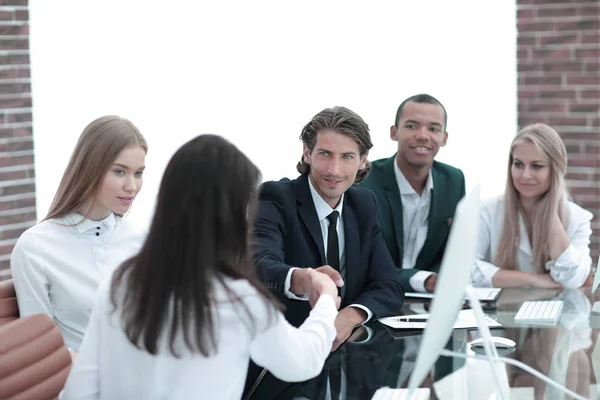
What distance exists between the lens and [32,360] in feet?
5.93

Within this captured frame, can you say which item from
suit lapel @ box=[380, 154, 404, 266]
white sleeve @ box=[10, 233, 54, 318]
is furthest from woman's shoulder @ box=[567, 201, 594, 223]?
white sleeve @ box=[10, 233, 54, 318]

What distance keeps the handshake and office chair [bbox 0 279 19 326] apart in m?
0.78

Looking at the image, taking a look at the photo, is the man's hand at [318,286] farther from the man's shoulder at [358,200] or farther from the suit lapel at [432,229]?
the suit lapel at [432,229]

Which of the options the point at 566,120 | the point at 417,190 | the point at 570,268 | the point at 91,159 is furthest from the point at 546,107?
the point at 91,159

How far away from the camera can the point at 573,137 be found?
452 cm

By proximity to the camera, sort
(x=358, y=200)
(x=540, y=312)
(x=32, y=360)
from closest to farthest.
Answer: (x=32, y=360) < (x=540, y=312) < (x=358, y=200)

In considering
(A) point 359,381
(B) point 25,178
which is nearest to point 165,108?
(B) point 25,178

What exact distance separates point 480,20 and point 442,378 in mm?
3250

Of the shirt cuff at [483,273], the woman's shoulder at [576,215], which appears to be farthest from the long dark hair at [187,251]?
the woman's shoulder at [576,215]

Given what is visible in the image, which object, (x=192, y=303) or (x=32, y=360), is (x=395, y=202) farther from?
(x=192, y=303)

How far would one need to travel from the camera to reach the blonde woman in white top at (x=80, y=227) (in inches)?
94.3

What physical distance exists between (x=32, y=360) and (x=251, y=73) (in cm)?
360

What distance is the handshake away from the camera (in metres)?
1.88

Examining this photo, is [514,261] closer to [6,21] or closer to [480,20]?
A: [480,20]
